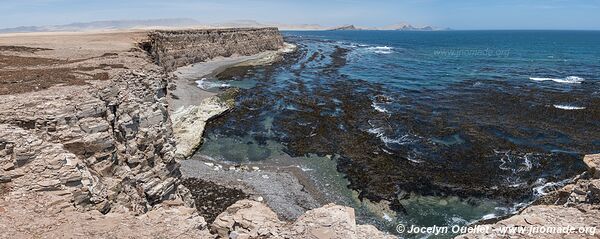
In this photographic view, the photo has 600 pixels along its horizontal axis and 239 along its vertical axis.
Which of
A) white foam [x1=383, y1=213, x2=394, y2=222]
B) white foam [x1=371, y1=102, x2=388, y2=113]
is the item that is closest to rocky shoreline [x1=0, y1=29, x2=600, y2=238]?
white foam [x1=383, y1=213, x2=394, y2=222]

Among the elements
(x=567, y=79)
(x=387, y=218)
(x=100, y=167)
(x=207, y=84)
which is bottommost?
(x=387, y=218)

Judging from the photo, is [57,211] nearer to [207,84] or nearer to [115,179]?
[115,179]

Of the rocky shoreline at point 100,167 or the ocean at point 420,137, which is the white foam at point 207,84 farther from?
the rocky shoreline at point 100,167

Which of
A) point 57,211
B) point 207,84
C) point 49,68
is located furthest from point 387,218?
point 207,84

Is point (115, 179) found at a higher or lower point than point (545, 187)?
higher

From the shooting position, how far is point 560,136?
31.7 meters

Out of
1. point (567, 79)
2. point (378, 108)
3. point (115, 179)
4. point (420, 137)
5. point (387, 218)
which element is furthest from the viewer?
point (567, 79)

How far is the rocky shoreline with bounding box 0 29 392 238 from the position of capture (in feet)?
34.1

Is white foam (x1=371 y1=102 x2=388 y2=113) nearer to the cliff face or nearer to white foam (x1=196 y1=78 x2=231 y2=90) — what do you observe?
white foam (x1=196 y1=78 x2=231 y2=90)

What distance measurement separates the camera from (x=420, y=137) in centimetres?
3269

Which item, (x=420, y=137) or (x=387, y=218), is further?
(x=420, y=137)

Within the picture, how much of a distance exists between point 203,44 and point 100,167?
215 ft

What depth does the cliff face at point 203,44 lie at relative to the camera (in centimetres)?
6153

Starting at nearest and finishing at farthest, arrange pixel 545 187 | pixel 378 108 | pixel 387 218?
1. pixel 387 218
2. pixel 545 187
3. pixel 378 108
